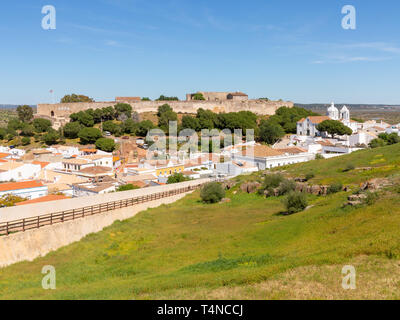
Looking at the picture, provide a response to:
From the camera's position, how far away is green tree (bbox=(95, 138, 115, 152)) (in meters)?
54.3

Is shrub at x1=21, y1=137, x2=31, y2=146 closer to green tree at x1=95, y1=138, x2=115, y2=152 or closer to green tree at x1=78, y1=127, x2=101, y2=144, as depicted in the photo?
green tree at x1=78, y1=127, x2=101, y2=144

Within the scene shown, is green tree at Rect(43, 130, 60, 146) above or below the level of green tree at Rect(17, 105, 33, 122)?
below

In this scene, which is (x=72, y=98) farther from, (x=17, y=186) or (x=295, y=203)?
(x=295, y=203)

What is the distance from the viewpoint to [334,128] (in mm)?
53812

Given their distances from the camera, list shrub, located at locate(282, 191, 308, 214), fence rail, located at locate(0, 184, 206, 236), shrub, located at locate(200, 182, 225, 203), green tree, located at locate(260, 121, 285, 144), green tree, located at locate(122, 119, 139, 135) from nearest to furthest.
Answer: fence rail, located at locate(0, 184, 206, 236), shrub, located at locate(282, 191, 308, 214), shrub, located at locate(200, 182, 225, 203), green tree, located at locate(260, 121, 285, 144), green tree, located at locate(122, 119, 139, 135)

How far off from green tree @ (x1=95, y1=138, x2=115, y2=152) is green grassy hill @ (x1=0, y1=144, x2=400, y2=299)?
120ft

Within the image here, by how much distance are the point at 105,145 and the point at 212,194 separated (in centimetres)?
3403

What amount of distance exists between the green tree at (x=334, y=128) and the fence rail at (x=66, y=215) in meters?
36.4

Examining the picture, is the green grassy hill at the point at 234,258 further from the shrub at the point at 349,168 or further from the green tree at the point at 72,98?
the green tree at the point at 72,98

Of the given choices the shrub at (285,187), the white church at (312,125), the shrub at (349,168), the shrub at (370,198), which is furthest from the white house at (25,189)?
the white church at (312,125)

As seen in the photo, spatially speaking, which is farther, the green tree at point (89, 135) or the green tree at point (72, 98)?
the green tree at point (72, 98)

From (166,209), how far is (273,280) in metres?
15.0

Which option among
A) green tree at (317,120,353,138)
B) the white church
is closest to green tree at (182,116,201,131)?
the white church

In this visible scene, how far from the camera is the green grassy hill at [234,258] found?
742 centimetres
